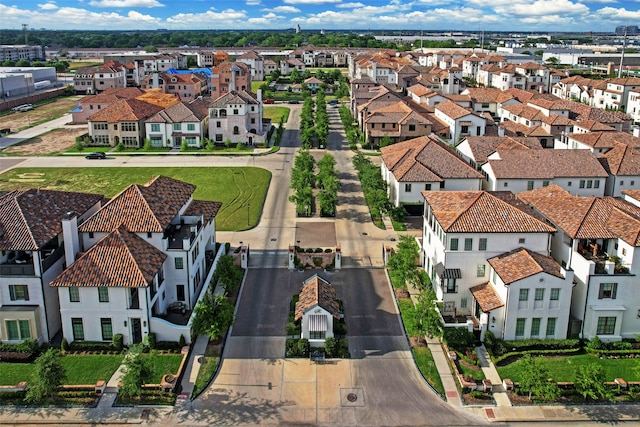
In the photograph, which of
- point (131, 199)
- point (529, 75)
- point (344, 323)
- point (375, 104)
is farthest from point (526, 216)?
point (529, 75)

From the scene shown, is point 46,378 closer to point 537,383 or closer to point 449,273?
point 449,273

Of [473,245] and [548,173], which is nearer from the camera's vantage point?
[473,245]

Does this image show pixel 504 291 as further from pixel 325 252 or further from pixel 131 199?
pixel 131 199

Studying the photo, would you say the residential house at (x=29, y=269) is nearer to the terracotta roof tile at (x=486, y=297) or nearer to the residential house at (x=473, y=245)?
the residential house at (x=473, y=245)

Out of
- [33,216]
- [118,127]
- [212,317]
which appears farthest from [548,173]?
[118,127]

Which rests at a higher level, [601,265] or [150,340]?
[601,265]

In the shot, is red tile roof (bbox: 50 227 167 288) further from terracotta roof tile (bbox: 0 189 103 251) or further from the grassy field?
the grassy field
